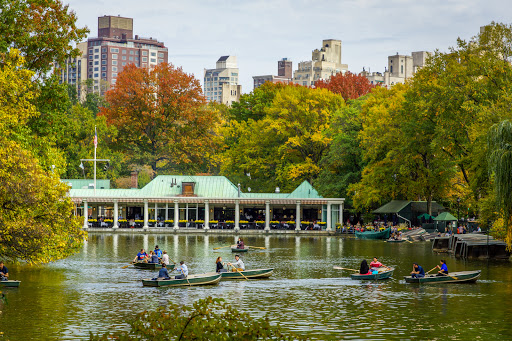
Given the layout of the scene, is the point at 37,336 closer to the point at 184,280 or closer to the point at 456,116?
the point at 184,280

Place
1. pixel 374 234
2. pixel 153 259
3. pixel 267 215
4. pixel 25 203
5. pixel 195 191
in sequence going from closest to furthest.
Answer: pixel 25 203 → pixel 153 259 → pixel 374 234 → pixel 267 215 → pixel 195 191

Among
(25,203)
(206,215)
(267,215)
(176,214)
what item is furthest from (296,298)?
(176,214)

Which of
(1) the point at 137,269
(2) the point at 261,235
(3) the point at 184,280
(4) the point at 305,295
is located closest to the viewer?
(4) the point at 305,295

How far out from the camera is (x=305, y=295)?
3241 cm

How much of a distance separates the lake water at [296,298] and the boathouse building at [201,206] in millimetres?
26844

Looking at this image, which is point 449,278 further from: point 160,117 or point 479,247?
point 160,117

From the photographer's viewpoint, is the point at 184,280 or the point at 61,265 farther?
the point at 61,265

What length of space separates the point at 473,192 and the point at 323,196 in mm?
27605

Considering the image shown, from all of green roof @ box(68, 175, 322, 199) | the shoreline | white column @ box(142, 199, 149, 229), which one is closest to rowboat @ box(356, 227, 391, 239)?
the shoreline

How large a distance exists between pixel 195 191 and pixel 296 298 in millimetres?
49619

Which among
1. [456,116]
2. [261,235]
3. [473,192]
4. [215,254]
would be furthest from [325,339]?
[261,235]

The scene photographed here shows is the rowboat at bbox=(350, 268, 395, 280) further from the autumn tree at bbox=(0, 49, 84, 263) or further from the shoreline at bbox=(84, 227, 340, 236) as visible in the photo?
the shoreline at bbox=(84, 227, 340, 236)

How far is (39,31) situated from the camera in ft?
128

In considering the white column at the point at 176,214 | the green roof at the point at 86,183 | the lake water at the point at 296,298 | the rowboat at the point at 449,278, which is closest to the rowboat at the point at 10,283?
the lake water at the point at 296,298
